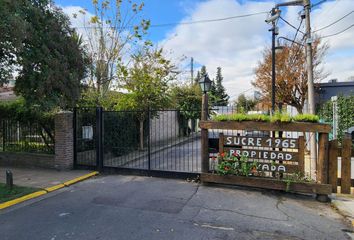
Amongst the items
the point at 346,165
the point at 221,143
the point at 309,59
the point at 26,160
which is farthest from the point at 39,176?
the point at 309,59

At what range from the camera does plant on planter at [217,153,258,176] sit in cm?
702

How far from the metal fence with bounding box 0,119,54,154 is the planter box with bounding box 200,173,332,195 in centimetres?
595

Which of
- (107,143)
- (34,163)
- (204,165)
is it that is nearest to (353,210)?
(204,165)

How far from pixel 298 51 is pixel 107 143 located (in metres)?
14.8

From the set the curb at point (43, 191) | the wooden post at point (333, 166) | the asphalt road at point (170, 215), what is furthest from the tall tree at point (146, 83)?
the wooden post at point (333, 166)

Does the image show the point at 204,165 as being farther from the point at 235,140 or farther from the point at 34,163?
the point at 34,163

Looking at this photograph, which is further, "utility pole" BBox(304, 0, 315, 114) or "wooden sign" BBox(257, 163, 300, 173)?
"utility pole" BBox(304, 0, 315, 114)

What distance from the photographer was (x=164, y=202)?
6125mm

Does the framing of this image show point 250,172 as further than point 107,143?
No

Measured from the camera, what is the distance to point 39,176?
8461mm

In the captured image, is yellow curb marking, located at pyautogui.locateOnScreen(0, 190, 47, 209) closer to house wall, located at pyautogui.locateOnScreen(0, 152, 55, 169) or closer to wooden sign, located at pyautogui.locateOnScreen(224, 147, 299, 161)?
house wall, located at pyautogui.locateOnScreen(0, 152, 55, 169)

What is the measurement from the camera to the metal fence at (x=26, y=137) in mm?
10039

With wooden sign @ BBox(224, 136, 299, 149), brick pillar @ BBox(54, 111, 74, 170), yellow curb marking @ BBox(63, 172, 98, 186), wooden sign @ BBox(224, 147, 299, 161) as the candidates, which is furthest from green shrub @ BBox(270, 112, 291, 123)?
brick pillar @ BBox(54, 111, 74, 170)

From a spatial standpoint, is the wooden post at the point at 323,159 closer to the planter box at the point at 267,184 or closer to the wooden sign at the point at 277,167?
the planter box at the point at 267,184
